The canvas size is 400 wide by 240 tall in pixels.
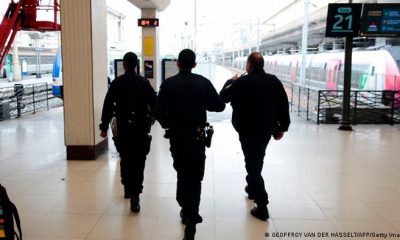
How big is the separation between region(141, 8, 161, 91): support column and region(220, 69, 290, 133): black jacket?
9.32 m

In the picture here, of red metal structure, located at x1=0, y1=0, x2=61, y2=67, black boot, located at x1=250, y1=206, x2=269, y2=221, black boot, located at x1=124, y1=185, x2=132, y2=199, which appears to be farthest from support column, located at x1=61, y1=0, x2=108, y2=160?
black boot, located at x1=250, y1=206, x2=269, y2=221

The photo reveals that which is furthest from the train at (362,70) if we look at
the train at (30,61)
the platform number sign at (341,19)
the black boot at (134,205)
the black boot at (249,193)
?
the train at (30,61)

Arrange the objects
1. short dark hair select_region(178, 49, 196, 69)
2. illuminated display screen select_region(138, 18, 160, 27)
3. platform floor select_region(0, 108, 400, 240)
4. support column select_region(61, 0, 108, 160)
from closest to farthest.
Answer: short dark hair select_region(178, 49, 196, 69), platform floor select_region(0, 108, 400, 240), support column select_region(61, 0, 108, 160), illuminated display screen select_region(138, 18, 160, 27)

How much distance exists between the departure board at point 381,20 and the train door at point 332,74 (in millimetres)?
8197

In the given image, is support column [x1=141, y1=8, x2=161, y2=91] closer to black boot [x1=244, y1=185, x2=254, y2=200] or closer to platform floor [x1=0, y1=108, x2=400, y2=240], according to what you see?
platform floor [x1=0, y1=108, x2=400, y2=240]

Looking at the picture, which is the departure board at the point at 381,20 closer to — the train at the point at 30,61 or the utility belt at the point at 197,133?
the utility belt at the point at 197,133

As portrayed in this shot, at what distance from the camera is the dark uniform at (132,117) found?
171 inches

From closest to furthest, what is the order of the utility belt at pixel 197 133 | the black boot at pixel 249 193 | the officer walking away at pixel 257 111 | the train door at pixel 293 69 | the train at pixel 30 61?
the utility belt at pixel 197 133 < the officer walking away at pixel 257 111 < the black boot at pixel 249 193 < the train door at pixel 293 69 < the train at pixel 30 61

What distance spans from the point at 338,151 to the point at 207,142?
4.50m

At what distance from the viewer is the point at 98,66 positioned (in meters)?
6.99

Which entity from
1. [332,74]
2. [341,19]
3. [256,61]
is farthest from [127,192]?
[332,74]

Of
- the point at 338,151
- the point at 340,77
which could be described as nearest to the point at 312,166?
the point at 338,151

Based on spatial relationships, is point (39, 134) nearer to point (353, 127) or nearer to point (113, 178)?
point (113, 178)

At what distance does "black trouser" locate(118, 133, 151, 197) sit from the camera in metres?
4.38
